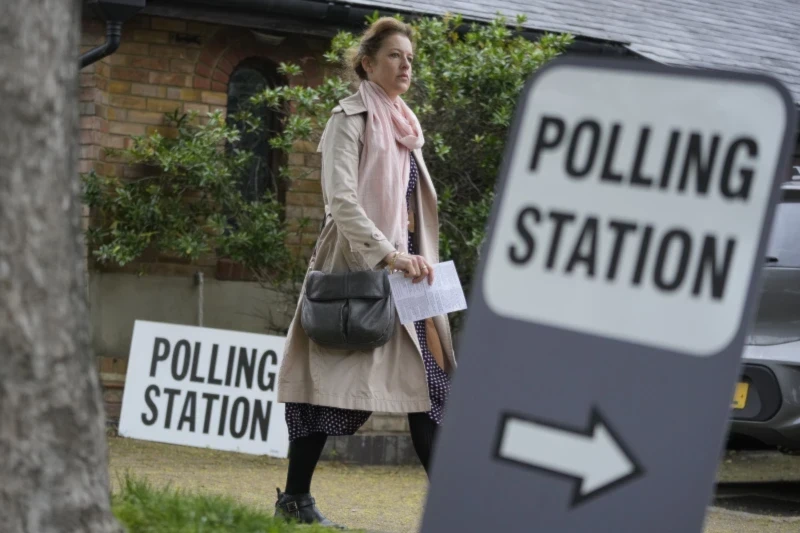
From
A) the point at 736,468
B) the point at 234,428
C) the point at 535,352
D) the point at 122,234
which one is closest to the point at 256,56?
the point at 122,234

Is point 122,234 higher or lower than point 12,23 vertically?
lower

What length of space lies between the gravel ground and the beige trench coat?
39.2 inches

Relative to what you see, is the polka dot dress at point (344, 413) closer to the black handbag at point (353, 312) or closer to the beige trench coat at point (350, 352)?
the beige trench coat at point (350, 352)

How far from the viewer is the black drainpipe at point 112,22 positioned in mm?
8992

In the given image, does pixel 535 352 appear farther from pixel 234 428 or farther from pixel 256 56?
pixel 256 56

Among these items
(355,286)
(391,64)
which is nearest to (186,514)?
(355,286)

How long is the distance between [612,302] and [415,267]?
97.6 inches

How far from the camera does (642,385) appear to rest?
8.43ft

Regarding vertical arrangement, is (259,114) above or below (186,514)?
above

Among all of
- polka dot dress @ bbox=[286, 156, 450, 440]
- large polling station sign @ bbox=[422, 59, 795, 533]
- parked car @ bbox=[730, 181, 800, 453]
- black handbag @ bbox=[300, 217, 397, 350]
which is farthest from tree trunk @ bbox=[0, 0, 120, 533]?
parked car @ bbox=[730, 181, 800, 453]

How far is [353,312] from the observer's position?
5.07 meters

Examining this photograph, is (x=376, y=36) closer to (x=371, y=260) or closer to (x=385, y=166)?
(x=385, y=166)

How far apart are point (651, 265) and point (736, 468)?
7.13 m

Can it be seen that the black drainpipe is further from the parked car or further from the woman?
the parked car
